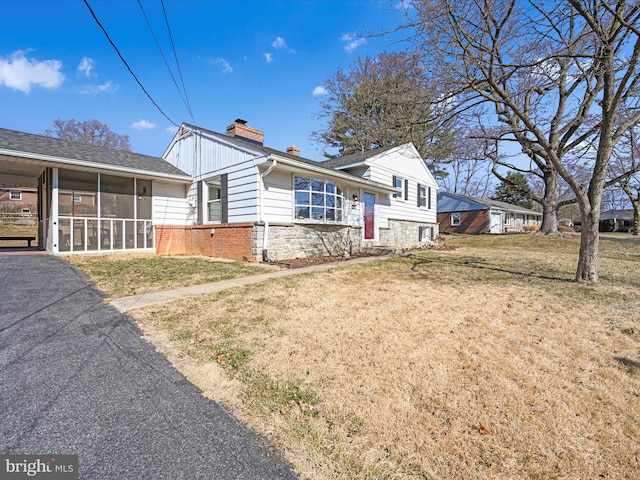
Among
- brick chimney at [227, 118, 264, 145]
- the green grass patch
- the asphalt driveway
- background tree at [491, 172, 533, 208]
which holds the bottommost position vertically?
the asphalt driveway

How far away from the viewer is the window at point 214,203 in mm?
11312

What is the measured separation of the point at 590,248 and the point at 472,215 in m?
25.9

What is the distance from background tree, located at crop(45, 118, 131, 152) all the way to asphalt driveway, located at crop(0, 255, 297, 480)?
3229 centimetres

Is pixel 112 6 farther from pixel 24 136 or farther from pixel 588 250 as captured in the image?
pixel 588 250

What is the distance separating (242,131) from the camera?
13.2 metres

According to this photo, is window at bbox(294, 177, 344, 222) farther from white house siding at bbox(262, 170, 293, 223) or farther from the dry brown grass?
the dry brown grass

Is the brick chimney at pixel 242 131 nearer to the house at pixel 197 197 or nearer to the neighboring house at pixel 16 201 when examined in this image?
the house at pixel 197 197

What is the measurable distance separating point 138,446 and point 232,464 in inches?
24.2

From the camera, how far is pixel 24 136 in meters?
10.0

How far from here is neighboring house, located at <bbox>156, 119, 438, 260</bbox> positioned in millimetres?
9625

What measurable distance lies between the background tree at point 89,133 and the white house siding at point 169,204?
22311 millimetres

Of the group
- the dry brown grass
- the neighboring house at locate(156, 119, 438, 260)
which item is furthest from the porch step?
the dry brown grass

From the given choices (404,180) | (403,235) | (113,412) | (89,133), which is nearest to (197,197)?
(403,235)

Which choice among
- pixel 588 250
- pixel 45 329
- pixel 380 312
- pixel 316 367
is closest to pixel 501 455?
pixel 316 367
